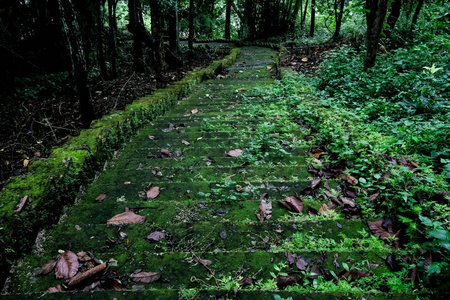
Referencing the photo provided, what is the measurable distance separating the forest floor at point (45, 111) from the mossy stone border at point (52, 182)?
1203mm

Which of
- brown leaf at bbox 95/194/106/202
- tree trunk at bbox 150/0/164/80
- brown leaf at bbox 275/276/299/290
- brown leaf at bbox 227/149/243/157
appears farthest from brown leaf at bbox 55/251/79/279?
tree trunk at bbox 150/0/164/80

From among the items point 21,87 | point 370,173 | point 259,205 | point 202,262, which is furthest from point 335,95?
point 21,87

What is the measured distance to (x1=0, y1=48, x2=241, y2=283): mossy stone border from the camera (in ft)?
5.35

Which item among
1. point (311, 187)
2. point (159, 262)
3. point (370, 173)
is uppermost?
point (370, 173)

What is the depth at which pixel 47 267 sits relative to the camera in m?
1.55

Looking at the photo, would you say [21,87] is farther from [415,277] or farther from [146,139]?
[415,277]

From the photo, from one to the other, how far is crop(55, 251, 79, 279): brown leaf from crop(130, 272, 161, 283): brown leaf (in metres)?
0.36

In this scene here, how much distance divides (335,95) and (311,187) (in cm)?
272

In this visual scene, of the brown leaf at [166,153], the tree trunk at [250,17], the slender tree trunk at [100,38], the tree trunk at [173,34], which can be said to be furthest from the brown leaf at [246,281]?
the tree trunk at [250,17]

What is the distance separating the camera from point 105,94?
6414mm

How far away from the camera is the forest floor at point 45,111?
161 inches

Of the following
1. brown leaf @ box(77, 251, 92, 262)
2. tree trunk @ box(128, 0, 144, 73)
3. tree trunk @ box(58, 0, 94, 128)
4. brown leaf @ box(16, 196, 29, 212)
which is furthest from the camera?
tree trunk @ box(128, 0, 144, 73)

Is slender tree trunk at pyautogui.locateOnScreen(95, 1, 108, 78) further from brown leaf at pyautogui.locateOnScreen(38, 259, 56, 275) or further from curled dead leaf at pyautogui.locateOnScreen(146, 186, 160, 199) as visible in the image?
brown leaf at pyautogui.locateOnScreen(38, 259, 56, 275)

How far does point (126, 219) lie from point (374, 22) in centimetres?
525
